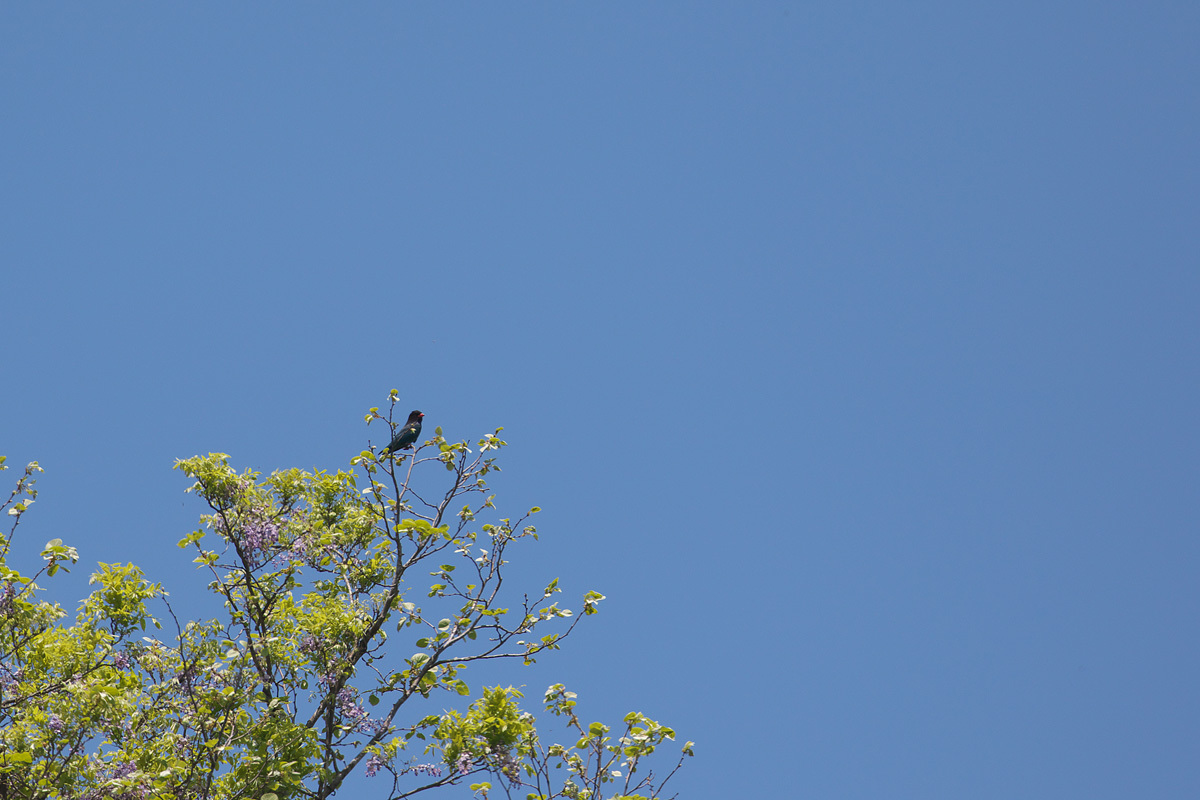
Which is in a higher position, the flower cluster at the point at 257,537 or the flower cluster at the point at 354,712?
the flower cluster at the point at 257,537

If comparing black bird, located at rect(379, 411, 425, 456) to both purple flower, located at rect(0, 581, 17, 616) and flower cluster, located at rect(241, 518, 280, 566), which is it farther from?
purple flower, located at rect(0, 581, 17, 616)

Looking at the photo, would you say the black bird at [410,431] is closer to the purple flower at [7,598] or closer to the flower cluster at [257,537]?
the flower cluster at [257,537]

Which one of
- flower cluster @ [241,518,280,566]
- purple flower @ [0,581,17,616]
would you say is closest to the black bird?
flower cluster @ [241,518,280,566]

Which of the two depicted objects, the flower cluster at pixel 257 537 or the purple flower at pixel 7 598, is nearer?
the purple flower at pixel 7 598

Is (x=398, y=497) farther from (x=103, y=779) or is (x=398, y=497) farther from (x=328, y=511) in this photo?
(x=103, y=779)


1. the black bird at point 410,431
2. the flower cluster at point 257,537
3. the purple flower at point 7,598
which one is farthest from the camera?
the black bird at point 410,431

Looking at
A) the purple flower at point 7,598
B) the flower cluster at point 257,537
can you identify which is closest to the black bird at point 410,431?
the flower cluster at point 257,537

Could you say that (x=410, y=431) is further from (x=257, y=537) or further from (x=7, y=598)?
(x=7, y=598)

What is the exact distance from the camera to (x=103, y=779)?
1012cm

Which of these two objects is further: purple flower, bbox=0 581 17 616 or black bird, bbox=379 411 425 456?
black bird, bbox=379 411 425 456

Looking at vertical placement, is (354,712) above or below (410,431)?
below

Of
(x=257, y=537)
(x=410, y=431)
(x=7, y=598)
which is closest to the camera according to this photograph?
(x=7, y=598)

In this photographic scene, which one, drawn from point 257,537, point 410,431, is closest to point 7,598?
point 257,537

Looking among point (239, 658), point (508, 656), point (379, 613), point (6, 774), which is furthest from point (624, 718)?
point (6, 774)
